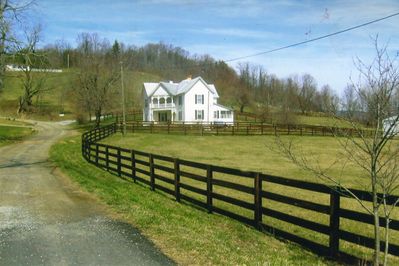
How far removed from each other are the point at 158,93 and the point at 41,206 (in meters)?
63.1

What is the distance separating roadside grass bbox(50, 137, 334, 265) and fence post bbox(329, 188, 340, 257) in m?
0.27

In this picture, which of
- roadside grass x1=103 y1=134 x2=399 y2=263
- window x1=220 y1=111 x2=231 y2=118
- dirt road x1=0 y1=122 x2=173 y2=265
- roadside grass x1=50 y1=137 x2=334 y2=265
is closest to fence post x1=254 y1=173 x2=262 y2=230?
roadside grass x1=50 y1=137 x2=334 y2=265

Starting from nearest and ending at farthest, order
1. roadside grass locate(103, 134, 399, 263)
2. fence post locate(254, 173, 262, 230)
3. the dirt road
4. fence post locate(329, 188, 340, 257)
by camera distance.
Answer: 1. the dirt road
2. fence post locate(329, 188, 340, 257)
3. fence post locate(254, 173, 262, 230)
4. roadside grass locate(103, 134, 399, 263)

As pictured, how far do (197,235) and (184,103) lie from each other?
60647 mm

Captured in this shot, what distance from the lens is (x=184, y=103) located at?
68.2 meters

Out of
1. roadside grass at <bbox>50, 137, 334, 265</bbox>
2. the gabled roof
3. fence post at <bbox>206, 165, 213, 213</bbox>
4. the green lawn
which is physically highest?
the gabled roof

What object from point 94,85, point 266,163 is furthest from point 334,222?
point 94,85

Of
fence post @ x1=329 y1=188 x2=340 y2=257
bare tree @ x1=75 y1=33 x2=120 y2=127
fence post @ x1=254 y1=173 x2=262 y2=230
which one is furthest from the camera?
bare tree @ x1=75 y1=33 x2=120 y2=127

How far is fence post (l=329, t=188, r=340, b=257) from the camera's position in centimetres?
704

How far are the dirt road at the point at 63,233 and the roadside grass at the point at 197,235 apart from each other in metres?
0.38

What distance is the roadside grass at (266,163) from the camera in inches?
412

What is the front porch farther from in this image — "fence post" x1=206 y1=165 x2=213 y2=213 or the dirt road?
"fence post" x1=206 y1=165 x2=213 y2=213

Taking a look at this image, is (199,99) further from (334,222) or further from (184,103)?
(334,222)

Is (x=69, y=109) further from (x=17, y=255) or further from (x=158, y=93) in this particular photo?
(x=17, y=255)
